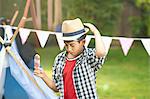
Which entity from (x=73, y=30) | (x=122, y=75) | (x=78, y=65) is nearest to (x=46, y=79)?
(x=78, y=65)

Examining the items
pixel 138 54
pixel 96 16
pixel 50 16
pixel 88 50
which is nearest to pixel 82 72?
pixel 88 50

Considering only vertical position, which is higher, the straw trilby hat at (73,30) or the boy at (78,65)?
the straw trilby hat at (73,30)

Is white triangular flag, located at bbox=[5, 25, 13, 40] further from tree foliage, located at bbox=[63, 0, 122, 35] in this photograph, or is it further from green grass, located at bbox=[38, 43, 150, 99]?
tree foliage, located at bbox=[63, 0, 122, 35]

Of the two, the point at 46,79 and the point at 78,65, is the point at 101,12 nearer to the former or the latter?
the point at 46,79

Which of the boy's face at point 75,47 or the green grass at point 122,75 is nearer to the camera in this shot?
the boy's face at point 75,47

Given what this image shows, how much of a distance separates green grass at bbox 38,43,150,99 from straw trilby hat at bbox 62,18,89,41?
3.24m

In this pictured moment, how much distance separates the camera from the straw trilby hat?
378cm

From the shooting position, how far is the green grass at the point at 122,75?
776 cm

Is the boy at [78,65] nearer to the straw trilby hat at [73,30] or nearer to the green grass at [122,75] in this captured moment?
the straw trilby hat at [73,30]

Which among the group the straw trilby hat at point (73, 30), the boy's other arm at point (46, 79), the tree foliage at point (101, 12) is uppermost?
the straw trilby hat at point (73, 30)

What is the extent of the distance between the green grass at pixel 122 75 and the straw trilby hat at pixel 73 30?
10.6 feet

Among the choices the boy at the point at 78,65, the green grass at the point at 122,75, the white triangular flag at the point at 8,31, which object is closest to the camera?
the boy at the point at 78,65

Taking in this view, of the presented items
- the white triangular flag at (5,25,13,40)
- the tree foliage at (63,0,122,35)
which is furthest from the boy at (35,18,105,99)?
the tree foliage at (63,0,122,35)

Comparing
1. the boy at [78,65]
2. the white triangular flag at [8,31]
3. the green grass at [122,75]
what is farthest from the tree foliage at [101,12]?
the boy at [78,65]
